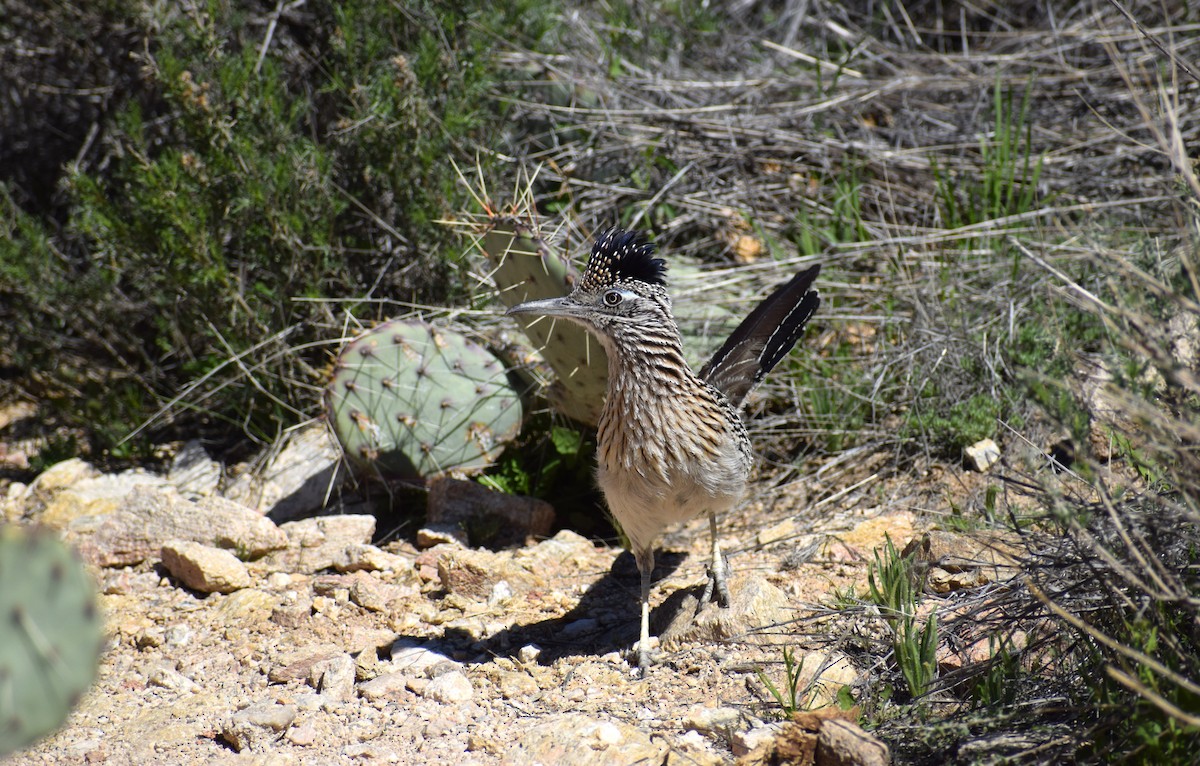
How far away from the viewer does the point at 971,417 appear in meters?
4.93

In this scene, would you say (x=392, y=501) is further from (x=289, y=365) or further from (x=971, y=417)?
(x=971, y=417)

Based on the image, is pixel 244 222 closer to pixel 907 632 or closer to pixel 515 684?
pixel 515 684

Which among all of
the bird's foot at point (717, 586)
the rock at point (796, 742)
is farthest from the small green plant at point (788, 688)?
the bird's foot at point (717, 586)

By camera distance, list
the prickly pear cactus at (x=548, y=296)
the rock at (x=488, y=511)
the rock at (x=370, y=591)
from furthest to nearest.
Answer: the rock at (x=488, y=511) → the prickly pear cactus at (x=548, y=296) → the rock at (x=370, y=591)

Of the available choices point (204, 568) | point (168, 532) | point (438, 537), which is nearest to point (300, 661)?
point (204, 568)

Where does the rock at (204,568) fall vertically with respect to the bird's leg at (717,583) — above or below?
below

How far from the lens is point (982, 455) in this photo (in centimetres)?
479

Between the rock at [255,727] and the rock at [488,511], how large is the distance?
1.70 meters

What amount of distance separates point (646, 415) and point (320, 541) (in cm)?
189

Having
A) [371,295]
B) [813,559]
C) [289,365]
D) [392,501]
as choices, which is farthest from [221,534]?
[813,559]

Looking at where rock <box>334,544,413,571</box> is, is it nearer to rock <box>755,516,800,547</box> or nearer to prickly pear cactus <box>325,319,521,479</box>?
prickly pear cactus <box>325,319,521,479</box>

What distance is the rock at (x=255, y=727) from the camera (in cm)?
330

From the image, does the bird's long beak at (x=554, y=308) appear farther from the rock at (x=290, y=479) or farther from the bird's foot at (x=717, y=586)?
the rock at (x=290, y=479)

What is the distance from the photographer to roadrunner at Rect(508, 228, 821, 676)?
3.85 metres
